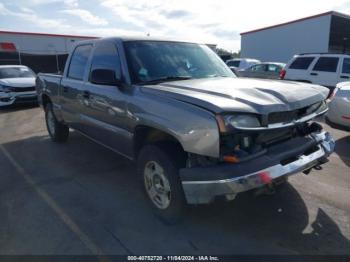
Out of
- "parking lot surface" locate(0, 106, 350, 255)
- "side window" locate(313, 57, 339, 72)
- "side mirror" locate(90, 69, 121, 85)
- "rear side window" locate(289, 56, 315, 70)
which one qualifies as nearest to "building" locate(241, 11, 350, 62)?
"rear side window" locate(289, 56, 315, 70)

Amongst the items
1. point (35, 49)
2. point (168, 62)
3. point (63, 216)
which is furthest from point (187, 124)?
point (35, 49)

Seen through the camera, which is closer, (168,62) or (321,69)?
(168,62)

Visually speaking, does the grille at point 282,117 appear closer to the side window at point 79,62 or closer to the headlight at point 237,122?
the headlight at point 237,122

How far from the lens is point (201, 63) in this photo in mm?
4477

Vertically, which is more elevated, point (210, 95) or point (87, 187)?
point (210, 95)

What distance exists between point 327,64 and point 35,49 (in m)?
18.5

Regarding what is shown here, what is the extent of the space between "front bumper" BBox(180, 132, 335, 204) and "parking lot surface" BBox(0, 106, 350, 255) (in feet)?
0.98

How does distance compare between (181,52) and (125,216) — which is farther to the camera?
(181,52)

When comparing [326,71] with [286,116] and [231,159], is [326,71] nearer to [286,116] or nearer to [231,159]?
[286,116]

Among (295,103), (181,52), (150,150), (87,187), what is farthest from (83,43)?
(295,103)

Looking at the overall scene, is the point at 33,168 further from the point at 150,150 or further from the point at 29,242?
the point at 150,150

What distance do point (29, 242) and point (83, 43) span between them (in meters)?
3.23

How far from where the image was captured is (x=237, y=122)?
281 centimetres

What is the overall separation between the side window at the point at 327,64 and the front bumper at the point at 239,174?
9052mm
